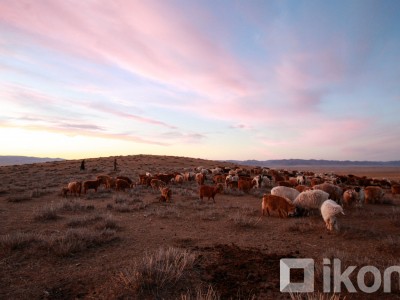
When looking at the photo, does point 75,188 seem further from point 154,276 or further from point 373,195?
point 373,195

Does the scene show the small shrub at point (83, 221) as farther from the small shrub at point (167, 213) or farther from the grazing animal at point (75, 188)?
the grazing animal at point (75, 188)

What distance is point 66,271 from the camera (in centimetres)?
656

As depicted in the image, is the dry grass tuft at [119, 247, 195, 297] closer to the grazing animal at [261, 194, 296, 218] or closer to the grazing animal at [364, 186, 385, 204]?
the grazing animal at [261, 194, 296, 218]

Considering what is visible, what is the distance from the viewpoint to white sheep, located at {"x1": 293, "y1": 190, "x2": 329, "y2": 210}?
1230cm

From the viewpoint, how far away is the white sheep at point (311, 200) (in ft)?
40.4

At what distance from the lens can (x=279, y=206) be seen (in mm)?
12586

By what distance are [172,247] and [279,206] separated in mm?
6715

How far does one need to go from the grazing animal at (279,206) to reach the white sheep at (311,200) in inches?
17.6

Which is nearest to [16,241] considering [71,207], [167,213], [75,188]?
[71,207]

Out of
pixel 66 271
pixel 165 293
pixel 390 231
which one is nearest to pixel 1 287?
pixel 66 271

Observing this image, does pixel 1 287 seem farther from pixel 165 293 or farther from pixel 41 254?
pixel 165 293

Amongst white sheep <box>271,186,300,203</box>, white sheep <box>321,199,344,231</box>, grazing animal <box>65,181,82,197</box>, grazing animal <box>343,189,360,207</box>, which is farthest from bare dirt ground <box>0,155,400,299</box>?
grazing animal <box>65,181,82,197</box>

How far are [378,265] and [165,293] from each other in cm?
498

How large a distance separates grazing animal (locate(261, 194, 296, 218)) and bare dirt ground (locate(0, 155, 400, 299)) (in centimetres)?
40
